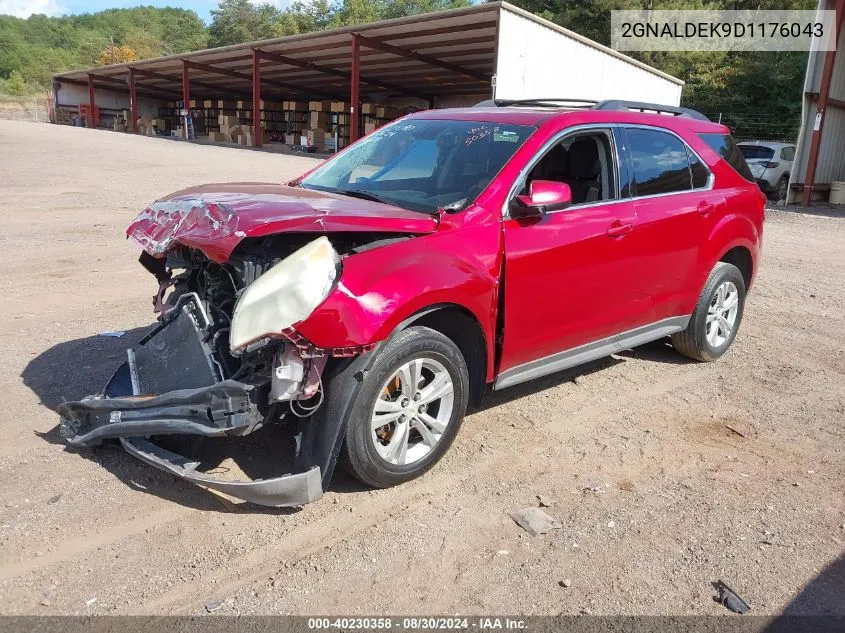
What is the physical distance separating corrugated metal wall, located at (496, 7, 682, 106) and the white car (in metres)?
4.04

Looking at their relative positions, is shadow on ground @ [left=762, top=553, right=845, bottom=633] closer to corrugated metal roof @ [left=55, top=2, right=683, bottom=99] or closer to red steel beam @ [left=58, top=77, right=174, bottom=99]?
corrugated metal roof @ [left=55, top=2, right=683, bottom=99]

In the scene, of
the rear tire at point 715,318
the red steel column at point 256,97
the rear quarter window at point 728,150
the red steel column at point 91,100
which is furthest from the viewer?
the red steel column at point 91,100

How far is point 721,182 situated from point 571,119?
5.85 ft

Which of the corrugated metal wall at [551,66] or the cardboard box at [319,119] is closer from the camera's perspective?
the corrugated metal wall at [551,66]

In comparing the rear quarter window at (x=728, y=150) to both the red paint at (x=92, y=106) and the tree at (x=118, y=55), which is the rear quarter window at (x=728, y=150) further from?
the tree at (x=118, y=55)


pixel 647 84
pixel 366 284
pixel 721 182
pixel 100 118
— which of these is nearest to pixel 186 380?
pixel 366 284

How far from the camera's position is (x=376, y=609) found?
2.64 metres

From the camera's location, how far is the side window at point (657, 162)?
4.66 meters

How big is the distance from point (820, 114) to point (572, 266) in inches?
702

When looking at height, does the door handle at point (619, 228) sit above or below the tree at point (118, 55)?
below

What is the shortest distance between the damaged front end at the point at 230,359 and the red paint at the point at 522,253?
0.11m

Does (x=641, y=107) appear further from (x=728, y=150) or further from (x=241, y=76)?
(x=241, y=76)

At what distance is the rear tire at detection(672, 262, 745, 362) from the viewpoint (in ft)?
17.5

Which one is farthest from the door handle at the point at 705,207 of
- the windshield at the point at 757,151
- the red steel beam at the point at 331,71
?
the red steel beam at the point at 331,71
